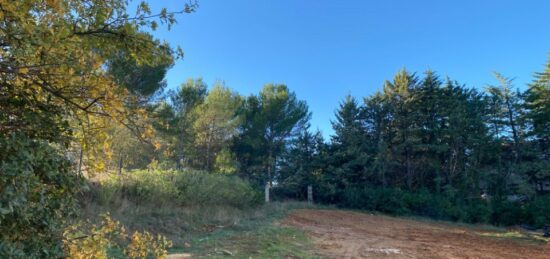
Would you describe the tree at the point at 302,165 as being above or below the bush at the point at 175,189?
above

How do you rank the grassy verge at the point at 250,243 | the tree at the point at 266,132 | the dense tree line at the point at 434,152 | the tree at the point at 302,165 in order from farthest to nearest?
1. the tree at the point at 266,132
2. the tree at the point at 302,165
3. the dense tree line at the point at 434,152
4. the grassy verge at the point at 250,243

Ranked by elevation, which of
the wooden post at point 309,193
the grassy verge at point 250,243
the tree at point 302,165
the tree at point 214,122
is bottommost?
the grassy verge at point 250,243

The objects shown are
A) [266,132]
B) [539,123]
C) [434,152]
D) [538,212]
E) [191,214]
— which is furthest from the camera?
[266,132]

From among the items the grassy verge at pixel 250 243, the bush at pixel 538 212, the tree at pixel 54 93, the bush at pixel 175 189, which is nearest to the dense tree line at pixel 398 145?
the bush at pixel 538 212

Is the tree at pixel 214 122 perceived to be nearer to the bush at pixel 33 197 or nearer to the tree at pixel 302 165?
the tree at pixel 302 165

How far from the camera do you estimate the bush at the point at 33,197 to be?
137 cm

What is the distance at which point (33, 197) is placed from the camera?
1545mm

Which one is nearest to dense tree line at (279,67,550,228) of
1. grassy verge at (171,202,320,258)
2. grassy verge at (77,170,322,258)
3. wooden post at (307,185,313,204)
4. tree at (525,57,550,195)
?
tree at (525,57,550,195)

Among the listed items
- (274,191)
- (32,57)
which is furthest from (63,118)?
(274,191)

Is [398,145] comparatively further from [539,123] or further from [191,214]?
[191,214]

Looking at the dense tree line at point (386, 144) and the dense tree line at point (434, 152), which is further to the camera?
the dense tree line at point (434, 152)

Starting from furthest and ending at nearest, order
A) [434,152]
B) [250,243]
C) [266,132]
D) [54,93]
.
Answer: [266,132], [434,152], [250,243], [54,93]

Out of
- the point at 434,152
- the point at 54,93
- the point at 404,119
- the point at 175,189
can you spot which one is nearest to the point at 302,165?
the point at 404,119

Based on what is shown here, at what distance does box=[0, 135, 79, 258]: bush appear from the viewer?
1.37 meters
